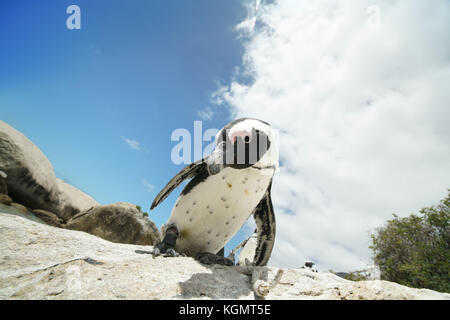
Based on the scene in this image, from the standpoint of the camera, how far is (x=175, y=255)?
2.33 meters

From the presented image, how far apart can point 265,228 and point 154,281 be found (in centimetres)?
175

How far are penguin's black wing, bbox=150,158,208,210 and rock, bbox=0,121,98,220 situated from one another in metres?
4.87

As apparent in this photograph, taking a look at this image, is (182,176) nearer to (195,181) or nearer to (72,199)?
(195,181)

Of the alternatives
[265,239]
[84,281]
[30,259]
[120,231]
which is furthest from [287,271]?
[120,231]

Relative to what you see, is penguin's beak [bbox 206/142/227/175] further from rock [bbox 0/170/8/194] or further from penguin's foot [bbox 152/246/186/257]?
rock [bbox 0/170/8/194]

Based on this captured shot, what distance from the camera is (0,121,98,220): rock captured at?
5.47 m

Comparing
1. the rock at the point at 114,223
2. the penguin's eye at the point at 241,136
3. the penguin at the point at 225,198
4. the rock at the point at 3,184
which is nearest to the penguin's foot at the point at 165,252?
the penguin at the point at 225,198

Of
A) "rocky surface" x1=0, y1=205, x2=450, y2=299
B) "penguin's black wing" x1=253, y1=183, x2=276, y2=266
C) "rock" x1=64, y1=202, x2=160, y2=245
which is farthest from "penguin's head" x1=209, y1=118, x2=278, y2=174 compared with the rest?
"rock" x1=64, y1=202, x2=160, y2=245

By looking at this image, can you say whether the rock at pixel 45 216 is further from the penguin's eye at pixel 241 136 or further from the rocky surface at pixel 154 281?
the penguin's eye at pixel 241 136

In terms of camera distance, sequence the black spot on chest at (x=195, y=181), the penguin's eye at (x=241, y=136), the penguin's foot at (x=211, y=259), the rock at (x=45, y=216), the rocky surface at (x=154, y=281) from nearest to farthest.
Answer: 1. the rocky surface at (x=154, y=281)
2. the penguin's eye at (x=241, y=136)
3. the penguin's foot at (x=211, y=259)
4. the black spot on chest at (x=195, y=181)
5. the rock at (x=45, y=216)

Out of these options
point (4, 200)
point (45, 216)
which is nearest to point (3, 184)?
point (4, 200)

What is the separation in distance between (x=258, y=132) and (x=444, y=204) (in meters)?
7.51

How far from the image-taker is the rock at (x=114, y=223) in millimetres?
6320
